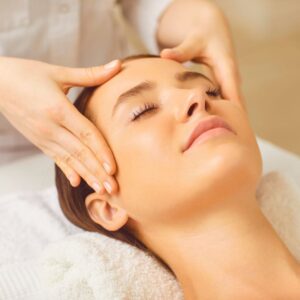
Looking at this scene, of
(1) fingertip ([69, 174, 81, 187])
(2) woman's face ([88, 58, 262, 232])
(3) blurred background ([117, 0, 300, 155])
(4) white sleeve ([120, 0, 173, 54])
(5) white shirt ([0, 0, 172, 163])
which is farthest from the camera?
(3) blurred background ([117, 0, 300, 155])

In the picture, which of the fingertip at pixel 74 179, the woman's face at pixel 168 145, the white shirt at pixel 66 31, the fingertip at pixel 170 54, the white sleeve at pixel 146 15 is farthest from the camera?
the white sleeve at pixel 146 15

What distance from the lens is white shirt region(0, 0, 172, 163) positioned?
137 centimetres

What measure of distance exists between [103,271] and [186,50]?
0.55 metres

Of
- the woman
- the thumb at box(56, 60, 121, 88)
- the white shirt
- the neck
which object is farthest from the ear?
the white shirt

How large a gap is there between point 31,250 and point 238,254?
1.60ft

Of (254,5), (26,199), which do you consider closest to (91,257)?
(26,199)

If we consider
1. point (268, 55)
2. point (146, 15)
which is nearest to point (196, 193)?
point (146, 15)

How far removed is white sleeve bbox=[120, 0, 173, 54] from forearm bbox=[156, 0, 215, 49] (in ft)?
0.05

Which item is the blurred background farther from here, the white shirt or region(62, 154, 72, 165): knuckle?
region(62, 154, 72, 165): knuckle

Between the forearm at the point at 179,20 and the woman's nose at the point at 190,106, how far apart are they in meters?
0.39

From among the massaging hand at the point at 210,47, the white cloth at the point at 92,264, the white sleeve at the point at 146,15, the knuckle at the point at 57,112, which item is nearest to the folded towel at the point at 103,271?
the white cloth at the point at 92,264

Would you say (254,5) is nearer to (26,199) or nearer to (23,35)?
(23,35)

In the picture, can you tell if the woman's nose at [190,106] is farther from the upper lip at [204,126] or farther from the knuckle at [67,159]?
the knuckle at [67,159]

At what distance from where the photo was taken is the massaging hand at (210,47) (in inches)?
48.1
